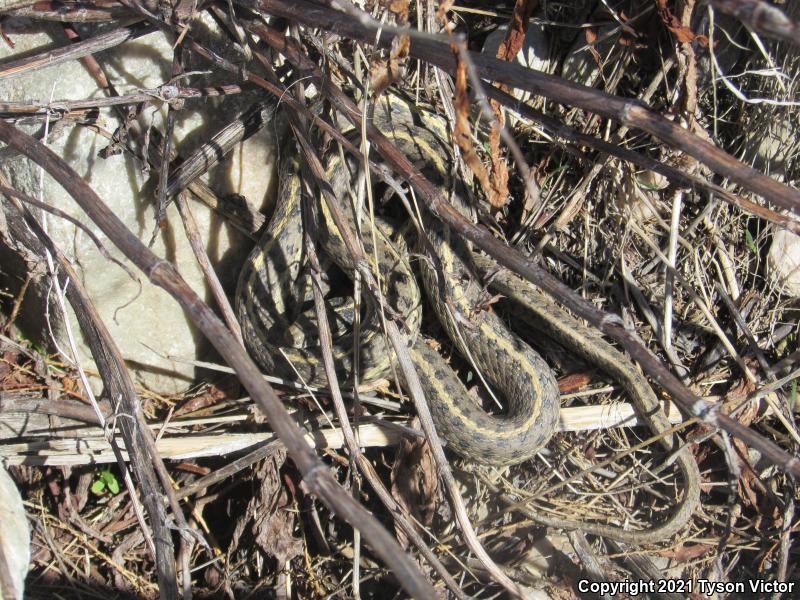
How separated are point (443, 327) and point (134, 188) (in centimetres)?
182

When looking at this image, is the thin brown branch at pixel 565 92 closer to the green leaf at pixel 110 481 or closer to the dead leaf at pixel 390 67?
the dead leaf at pixel 390 67

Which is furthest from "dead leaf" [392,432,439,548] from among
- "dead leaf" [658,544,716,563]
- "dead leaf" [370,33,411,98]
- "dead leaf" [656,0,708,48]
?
"dead leaf" [656,0,708,48]

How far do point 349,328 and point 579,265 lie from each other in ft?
4.50

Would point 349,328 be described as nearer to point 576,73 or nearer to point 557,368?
point 557,368

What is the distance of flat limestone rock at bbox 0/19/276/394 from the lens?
3.11 meters

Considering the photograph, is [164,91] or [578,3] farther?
[578,3]

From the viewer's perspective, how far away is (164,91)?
9.31ft

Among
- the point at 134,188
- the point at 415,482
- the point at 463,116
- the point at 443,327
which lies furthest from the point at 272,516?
the point at 463,116

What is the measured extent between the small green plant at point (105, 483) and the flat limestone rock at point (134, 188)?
554mm

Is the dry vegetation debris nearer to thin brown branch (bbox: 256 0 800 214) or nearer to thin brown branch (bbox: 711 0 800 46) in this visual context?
thin brown branch (bbox: 256 0 800 214)

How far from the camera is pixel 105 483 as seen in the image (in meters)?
3.87

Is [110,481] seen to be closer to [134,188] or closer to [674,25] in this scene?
[134,188]

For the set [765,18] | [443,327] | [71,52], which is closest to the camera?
[765,18]

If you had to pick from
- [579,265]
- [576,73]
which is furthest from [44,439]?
[576,73]
